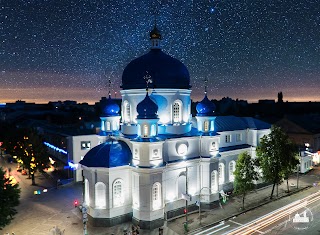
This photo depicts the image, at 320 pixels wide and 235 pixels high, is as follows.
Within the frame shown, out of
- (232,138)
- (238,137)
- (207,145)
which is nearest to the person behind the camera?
(207,145)

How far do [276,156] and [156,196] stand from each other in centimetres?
1472

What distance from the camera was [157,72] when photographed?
29.9 meters

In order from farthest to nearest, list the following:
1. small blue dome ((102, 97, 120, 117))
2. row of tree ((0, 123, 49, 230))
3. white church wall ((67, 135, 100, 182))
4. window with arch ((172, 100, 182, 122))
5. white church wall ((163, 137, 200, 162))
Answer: white church wall ((67, 135, 100, 182)) < small blue dome ((102, 97, 120, 117)) < window with arch ((172, 100, 182, 122)) < white church wall ((163, 137, 200, 162)) < row of tree ((0, 123, 49, 230))

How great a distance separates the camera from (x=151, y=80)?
29531mm

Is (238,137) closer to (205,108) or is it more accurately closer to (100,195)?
(205,108)

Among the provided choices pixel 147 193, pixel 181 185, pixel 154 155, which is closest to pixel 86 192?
pixel 147 193

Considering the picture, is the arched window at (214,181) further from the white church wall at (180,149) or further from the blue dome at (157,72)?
the blue dome at (157,72)

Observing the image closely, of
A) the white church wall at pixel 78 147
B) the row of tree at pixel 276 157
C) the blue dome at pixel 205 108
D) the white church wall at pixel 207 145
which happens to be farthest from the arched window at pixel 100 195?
the row of tree at pixel 276 157

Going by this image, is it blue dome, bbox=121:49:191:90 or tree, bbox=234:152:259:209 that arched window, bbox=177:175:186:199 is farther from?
blue dome, bbox=121:49:191:90

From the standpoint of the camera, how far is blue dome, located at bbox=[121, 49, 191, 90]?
2983 centimetres

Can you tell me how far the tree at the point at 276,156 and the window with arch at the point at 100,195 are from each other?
58.8ft

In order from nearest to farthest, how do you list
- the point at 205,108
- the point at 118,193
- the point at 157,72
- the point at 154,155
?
the point at 154,155 → the point at 118,193 → the point at 157,72 → the point at 205,108

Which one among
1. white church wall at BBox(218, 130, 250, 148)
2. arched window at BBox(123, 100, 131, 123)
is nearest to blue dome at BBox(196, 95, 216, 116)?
white church wall at BBox(218, 130, 250, 148)

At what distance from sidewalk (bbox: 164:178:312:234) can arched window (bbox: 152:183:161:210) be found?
86.0 inches
